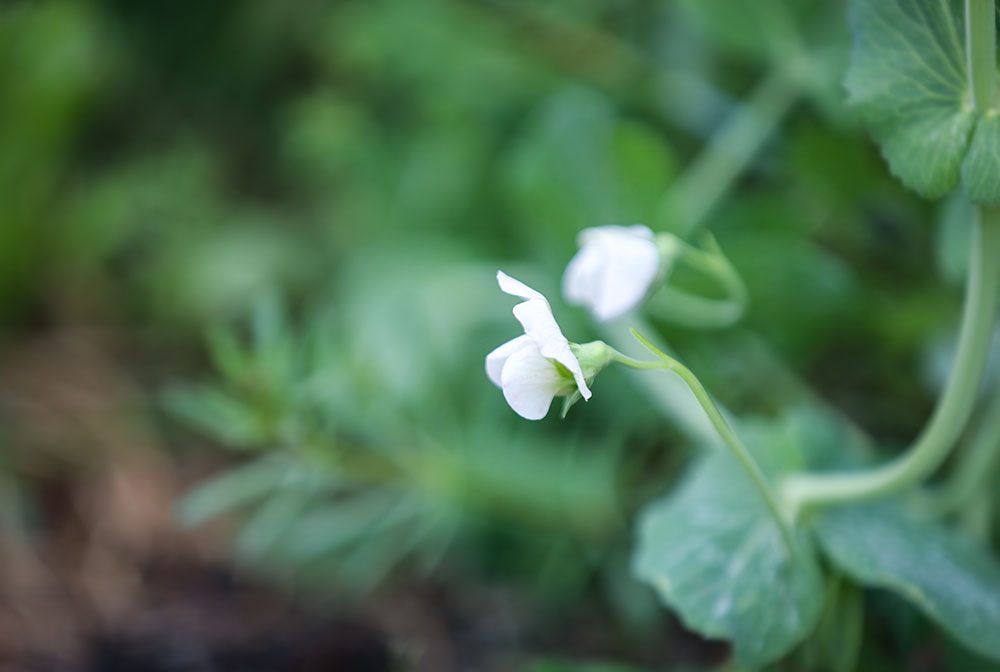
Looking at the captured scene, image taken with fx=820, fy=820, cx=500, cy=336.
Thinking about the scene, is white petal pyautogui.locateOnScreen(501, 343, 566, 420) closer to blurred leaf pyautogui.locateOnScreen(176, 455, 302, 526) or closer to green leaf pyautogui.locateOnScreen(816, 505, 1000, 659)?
green leaf pyautogui.locateOnScreen(816, 505, 1000, 659)

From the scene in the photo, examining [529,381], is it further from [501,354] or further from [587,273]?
[587,273]

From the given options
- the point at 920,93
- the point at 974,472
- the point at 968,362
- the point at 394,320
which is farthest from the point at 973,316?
the point at 394,320

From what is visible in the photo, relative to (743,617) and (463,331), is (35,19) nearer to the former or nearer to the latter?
(463,331)

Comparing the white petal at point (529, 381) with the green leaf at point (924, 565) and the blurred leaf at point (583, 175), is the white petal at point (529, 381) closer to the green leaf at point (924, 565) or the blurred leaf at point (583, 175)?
the green leaf at point (924, 565)

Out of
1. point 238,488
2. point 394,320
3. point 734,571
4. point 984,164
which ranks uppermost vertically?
point 984,164

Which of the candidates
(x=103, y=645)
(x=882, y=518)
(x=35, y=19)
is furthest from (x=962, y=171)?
(x=35, y=19)
